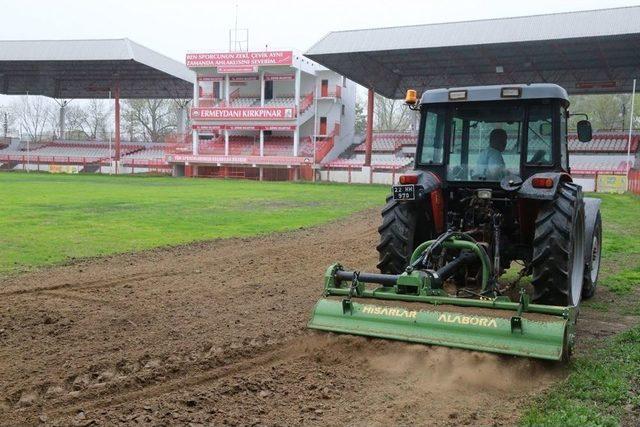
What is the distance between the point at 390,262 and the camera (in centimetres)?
604

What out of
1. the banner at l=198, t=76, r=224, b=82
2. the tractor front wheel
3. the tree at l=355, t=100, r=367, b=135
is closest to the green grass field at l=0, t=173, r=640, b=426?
the tractor front wheel

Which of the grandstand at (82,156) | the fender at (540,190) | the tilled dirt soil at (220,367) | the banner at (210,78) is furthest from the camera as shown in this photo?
the grandstand at (82,156)

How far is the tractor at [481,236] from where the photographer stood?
Result: 4461 millimetres

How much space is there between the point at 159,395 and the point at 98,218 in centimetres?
1225

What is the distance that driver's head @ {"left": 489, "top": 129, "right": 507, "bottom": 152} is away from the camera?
6.19 m

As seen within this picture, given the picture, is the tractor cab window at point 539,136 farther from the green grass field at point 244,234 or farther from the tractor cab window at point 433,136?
the green grass field at point 244,234

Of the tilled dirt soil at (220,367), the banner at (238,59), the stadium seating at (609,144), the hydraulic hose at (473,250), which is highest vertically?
the banner at (238,59)

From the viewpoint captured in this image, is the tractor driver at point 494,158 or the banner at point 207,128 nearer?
the tractor driver at point 494,158

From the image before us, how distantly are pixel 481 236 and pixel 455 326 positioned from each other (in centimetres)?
173

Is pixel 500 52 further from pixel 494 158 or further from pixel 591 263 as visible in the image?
pixel 494 158

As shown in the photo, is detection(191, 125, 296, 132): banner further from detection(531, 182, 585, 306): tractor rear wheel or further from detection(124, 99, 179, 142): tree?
detection(531, 182, 585, 306): tractor rear wheel

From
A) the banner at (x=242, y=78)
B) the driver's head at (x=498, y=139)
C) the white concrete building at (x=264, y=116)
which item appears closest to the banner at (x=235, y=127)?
the white concrete building at (x=264, y=116)

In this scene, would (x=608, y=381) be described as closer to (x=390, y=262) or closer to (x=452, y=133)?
(x=390, y=262)

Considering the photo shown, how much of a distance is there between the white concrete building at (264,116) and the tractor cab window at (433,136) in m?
36.1
